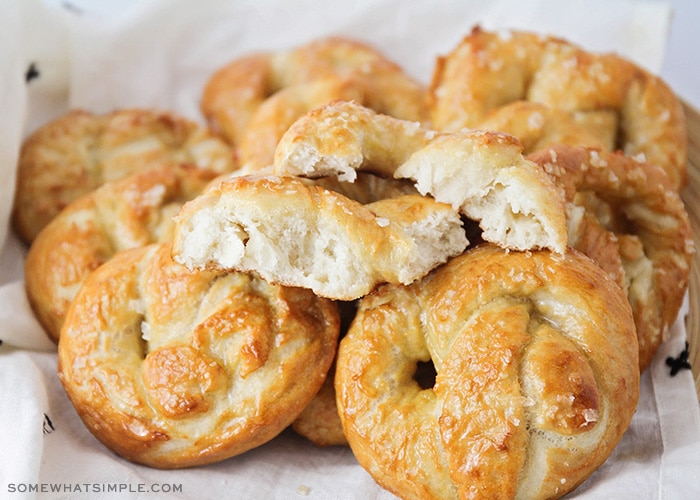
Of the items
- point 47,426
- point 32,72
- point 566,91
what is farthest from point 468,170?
point 32,72

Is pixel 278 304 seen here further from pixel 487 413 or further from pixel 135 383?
pixel 487 413

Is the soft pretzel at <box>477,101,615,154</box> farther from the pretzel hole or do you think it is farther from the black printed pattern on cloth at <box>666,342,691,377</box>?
the pretzel hole

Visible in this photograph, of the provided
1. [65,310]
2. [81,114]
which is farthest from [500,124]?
[81,114]

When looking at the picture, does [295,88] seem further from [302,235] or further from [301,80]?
[302,235]

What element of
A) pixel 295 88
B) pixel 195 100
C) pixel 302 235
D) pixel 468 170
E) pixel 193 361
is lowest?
pixel 195 100

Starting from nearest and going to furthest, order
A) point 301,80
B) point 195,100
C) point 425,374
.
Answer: point 425,374 < point 301,80 < point 195,100

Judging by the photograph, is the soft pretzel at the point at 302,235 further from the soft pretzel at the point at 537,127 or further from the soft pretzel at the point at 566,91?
the soft pretzel at the point at 566,91
